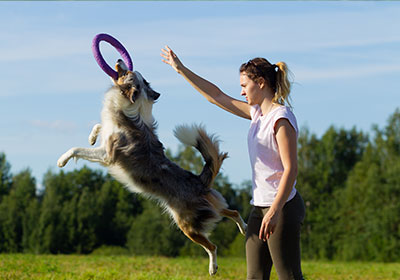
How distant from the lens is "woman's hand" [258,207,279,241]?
3807mm

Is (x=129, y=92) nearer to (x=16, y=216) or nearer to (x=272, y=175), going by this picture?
(x=272, y=175)

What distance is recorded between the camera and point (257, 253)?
14.1 ft

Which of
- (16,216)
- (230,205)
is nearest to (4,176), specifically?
(16,216)

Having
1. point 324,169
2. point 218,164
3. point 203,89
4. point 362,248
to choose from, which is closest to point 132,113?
point 218,164

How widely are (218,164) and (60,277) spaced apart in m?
3.41

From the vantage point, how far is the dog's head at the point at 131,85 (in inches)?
259

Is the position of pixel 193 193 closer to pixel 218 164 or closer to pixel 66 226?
pixel 218 164

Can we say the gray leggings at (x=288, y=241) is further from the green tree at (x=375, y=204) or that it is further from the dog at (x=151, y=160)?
the green tree at (x=375, y=204)

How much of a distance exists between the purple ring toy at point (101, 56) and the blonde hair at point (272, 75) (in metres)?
2.40

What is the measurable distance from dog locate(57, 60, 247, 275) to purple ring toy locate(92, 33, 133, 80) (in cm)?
9

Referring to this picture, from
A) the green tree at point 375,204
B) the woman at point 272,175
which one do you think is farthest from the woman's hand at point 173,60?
the green tree at point 375,204

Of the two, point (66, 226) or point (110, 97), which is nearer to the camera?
point (110, 97)

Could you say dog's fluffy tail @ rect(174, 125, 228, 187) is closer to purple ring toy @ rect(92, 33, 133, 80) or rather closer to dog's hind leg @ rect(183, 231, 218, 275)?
dog's hind leg @ rect(183, 231, 218, 275)

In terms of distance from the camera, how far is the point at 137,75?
6.71m
